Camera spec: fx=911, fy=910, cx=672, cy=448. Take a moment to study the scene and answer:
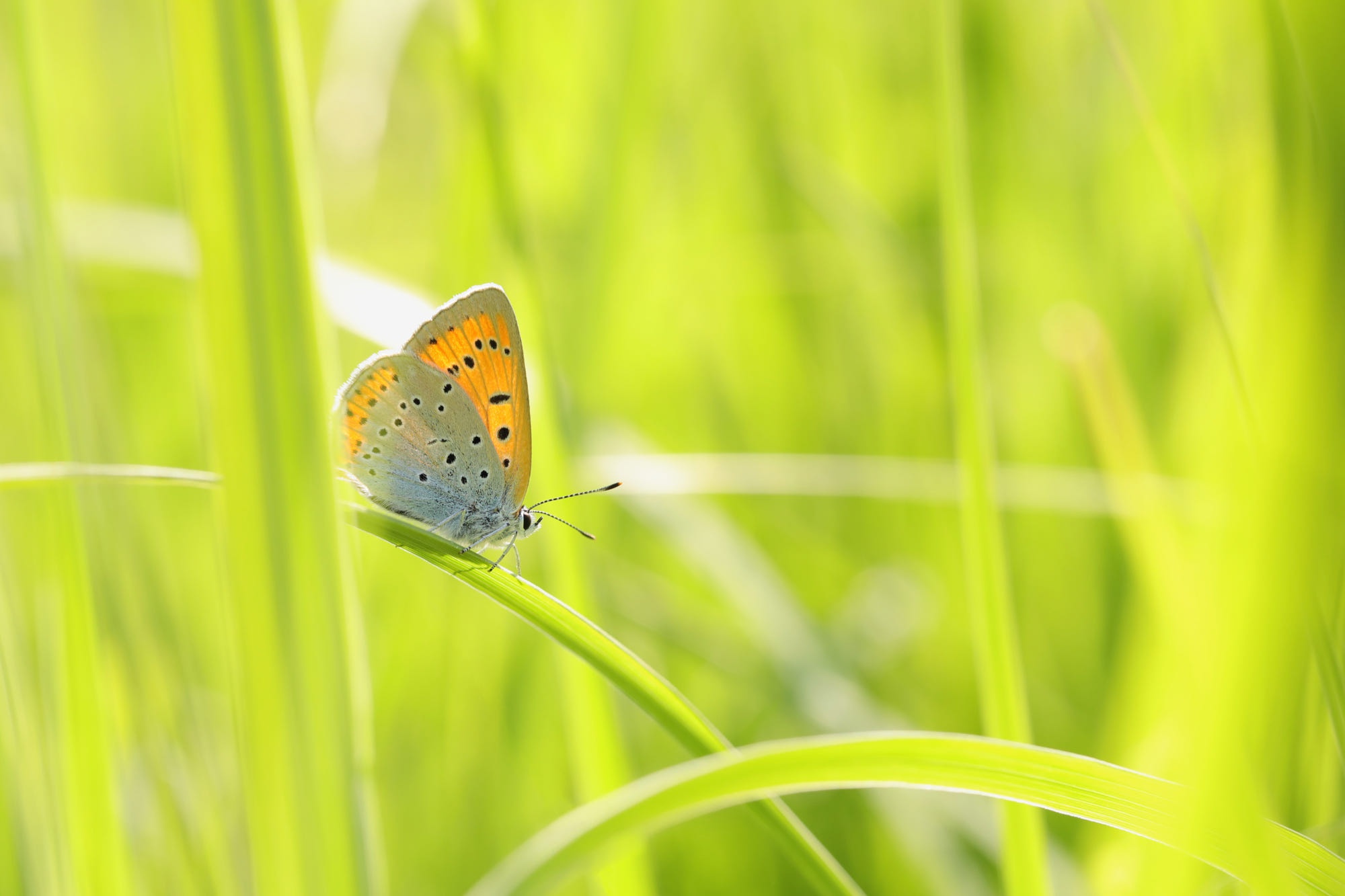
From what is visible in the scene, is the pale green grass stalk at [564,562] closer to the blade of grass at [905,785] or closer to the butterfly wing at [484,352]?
the butterfly wing at [484,352]

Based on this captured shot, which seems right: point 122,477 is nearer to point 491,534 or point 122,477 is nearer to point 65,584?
point 65,584

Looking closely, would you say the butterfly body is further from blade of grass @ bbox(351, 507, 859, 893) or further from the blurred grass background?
blade of grass @ bbox(351, 507, 859, 893)

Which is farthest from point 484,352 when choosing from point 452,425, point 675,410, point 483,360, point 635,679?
point 675,410

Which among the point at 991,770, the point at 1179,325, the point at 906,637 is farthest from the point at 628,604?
the point at 1179,325

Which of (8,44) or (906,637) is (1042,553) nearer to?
(906,637)

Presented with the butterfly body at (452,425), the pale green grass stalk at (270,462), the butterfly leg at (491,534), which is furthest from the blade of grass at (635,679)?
the butterfly leg at (491,534)

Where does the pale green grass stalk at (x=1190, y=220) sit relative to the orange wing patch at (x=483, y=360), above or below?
below
